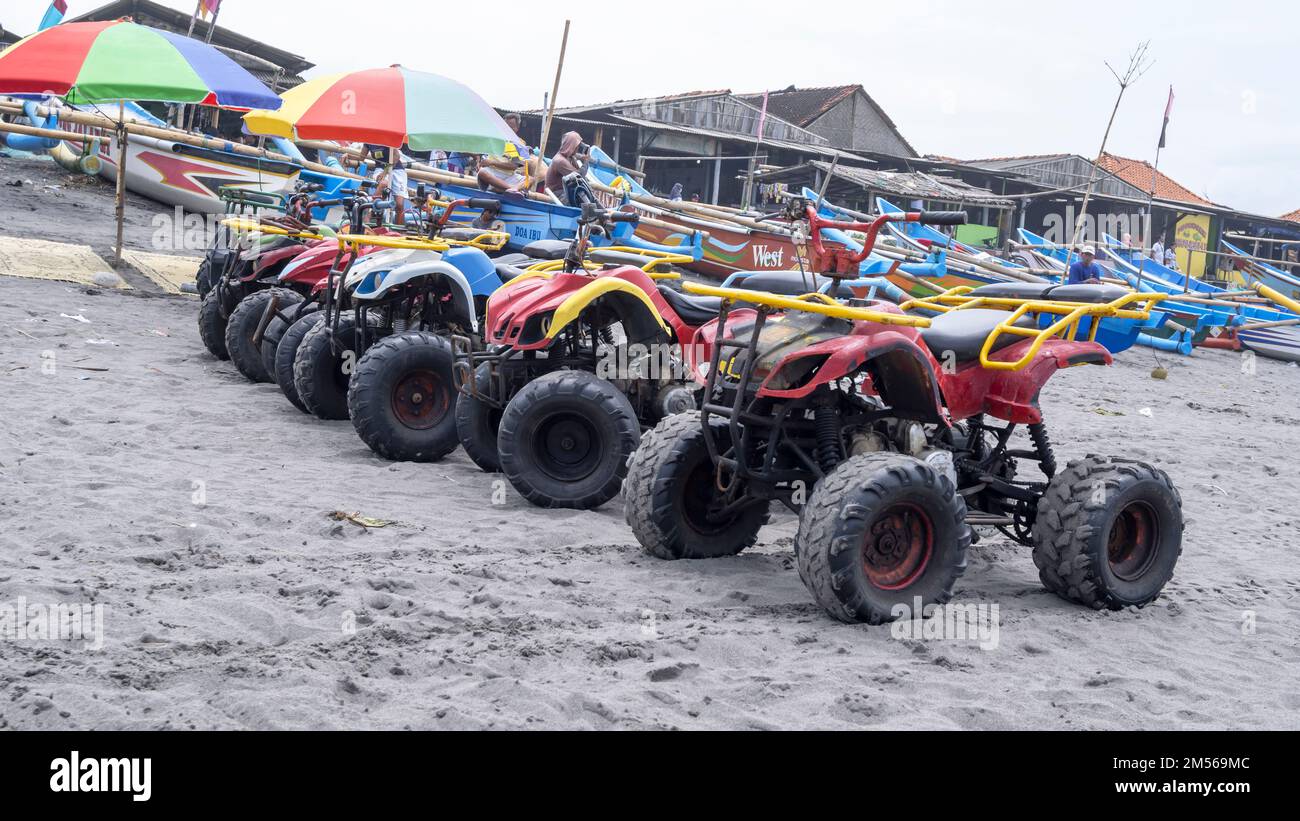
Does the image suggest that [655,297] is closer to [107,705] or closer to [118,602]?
[118,602]

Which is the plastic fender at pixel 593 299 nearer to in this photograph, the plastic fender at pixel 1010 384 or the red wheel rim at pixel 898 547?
the plastic fender at pixel 1010 384

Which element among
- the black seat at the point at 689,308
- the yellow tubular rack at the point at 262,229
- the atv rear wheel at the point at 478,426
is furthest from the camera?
the yellow tubular rack at the point at 262,229

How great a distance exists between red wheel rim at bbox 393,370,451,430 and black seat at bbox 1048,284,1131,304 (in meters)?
3.64

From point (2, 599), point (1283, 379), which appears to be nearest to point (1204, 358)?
point (1283, 379)

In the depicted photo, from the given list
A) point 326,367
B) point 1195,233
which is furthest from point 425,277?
point 1195,233

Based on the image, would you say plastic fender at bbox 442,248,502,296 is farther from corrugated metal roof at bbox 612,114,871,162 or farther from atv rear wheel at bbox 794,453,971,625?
corrugated metal roof at bbox 612,114,871,162

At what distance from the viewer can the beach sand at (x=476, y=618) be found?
10.8ft

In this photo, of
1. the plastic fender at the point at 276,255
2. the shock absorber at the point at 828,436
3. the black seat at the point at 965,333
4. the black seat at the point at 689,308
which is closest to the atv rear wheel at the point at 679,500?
the shock absorber at the point at 828,436

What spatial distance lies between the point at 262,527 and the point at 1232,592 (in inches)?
166

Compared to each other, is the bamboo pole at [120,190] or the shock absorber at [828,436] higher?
the bamboo pole at [120,190]

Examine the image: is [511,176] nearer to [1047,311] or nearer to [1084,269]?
[1084,269]

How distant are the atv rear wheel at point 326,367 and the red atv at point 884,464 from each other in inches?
124

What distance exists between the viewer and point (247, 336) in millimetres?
9023

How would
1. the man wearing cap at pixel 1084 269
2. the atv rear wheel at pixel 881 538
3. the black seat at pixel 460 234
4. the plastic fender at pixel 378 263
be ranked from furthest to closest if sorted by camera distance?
the man wearing cap at pixel 1084 269 → the black seat at pixel 460 234 → the plastic fender at pixel 378 263 → the atv rear wheel at pixel 881 538
